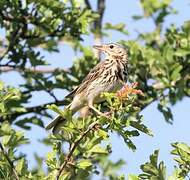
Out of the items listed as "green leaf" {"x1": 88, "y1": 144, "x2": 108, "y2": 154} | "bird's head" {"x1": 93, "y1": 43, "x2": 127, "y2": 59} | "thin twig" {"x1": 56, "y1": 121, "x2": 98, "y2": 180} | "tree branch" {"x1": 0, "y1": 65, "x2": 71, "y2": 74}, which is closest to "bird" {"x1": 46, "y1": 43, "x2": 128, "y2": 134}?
"bird's head" {"x1": 93, "y1": 43, "x2": 127, "y2": 59}

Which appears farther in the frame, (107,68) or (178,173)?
(107,68)

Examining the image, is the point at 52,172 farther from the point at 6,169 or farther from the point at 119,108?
the point at 119,108

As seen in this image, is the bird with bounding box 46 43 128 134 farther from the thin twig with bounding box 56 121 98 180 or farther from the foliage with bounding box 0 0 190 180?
the thin twig with bounding box 56 121 98 180

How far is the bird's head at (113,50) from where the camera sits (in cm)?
938

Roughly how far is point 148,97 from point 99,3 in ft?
6.00

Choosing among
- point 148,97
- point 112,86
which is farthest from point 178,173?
point 148,97

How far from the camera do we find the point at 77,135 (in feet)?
19.4

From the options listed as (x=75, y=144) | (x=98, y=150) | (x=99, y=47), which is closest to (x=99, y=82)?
(x=99, y=47)

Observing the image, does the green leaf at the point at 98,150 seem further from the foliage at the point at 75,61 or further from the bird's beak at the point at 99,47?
the bird's beak at the point at 99,47

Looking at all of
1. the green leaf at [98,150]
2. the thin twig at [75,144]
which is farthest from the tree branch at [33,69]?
the thin twig at [75,144]

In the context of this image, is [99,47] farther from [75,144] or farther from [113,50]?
[75,144]

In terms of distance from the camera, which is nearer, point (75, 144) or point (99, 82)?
point (75, 144)

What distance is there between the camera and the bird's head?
9375 mm

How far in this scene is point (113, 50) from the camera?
952 cm
